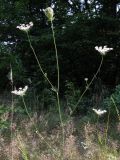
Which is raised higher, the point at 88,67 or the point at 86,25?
the point at 86,25

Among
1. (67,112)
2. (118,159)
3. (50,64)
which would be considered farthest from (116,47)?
(118,159)

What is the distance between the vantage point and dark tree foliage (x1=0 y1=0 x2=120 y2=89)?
12.1 m

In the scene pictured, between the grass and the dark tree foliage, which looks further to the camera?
the dark tree foliage

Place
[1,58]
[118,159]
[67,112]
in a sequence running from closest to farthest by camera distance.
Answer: [118,159], [67,112], [1,58]

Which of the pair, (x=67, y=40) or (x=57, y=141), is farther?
(x=67, y=40)

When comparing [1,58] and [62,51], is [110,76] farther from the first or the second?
[1,58]

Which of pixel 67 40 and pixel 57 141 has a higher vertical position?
pixel 57 141

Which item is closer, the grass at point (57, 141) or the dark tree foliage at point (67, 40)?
the grass at point (57, 141)

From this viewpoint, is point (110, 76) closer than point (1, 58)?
No

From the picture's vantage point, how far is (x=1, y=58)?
1175 cm

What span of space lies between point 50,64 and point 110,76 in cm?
168

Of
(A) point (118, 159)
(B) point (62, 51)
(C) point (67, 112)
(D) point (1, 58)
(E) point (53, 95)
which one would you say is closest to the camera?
(A) point (118, 159)

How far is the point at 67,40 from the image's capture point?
12.4 metres

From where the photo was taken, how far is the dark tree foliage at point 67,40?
12055 mm
